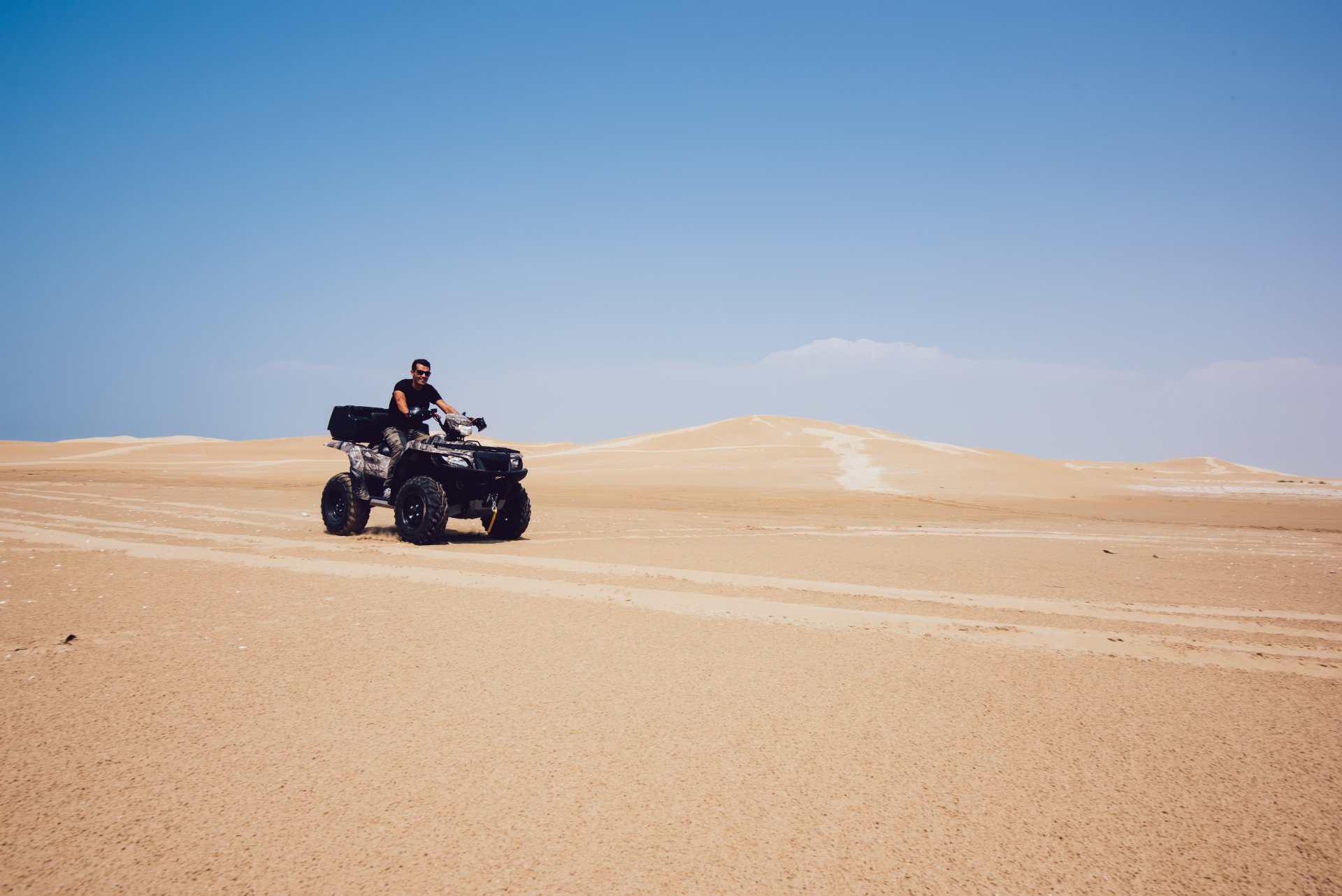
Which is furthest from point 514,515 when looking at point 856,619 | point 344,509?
point 856,619

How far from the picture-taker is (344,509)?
12039mm

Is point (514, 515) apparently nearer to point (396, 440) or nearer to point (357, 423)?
point (396, 440)

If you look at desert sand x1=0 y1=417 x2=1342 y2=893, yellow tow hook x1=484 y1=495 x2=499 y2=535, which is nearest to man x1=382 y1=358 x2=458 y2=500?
yellow tow hook x1=484 y1=495 x2=499 y2=535

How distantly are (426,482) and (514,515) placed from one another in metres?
1.60

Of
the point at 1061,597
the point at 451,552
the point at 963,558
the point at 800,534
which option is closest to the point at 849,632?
the point at 1061,597

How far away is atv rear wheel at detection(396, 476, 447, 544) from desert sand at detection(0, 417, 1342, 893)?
0.95m

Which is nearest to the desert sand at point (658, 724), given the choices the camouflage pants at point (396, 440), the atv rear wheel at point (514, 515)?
the atv rear wheel at point (514, 515)

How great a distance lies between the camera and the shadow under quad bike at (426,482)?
35.7 ft

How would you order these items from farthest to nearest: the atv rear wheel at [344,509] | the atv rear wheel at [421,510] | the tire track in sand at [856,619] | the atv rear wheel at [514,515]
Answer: the atv rear wheel at [344,509]
the atv rear wheel at [514,515]
the atv rear wheel at [421,510]
the tire track in sand at [856,619]

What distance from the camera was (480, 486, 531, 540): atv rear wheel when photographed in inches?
466

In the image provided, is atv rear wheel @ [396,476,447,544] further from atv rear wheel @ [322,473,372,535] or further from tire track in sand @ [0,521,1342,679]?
tire track in sand @ [0,521,1342,679]

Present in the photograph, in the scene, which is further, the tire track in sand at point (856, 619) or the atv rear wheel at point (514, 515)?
the atv rear wheel at point (514, 515)

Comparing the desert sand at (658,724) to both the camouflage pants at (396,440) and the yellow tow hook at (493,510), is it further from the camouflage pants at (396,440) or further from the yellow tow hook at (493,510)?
the camouflage pants at (396,440)

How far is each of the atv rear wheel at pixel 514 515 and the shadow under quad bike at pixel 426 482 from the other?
0.01 m
